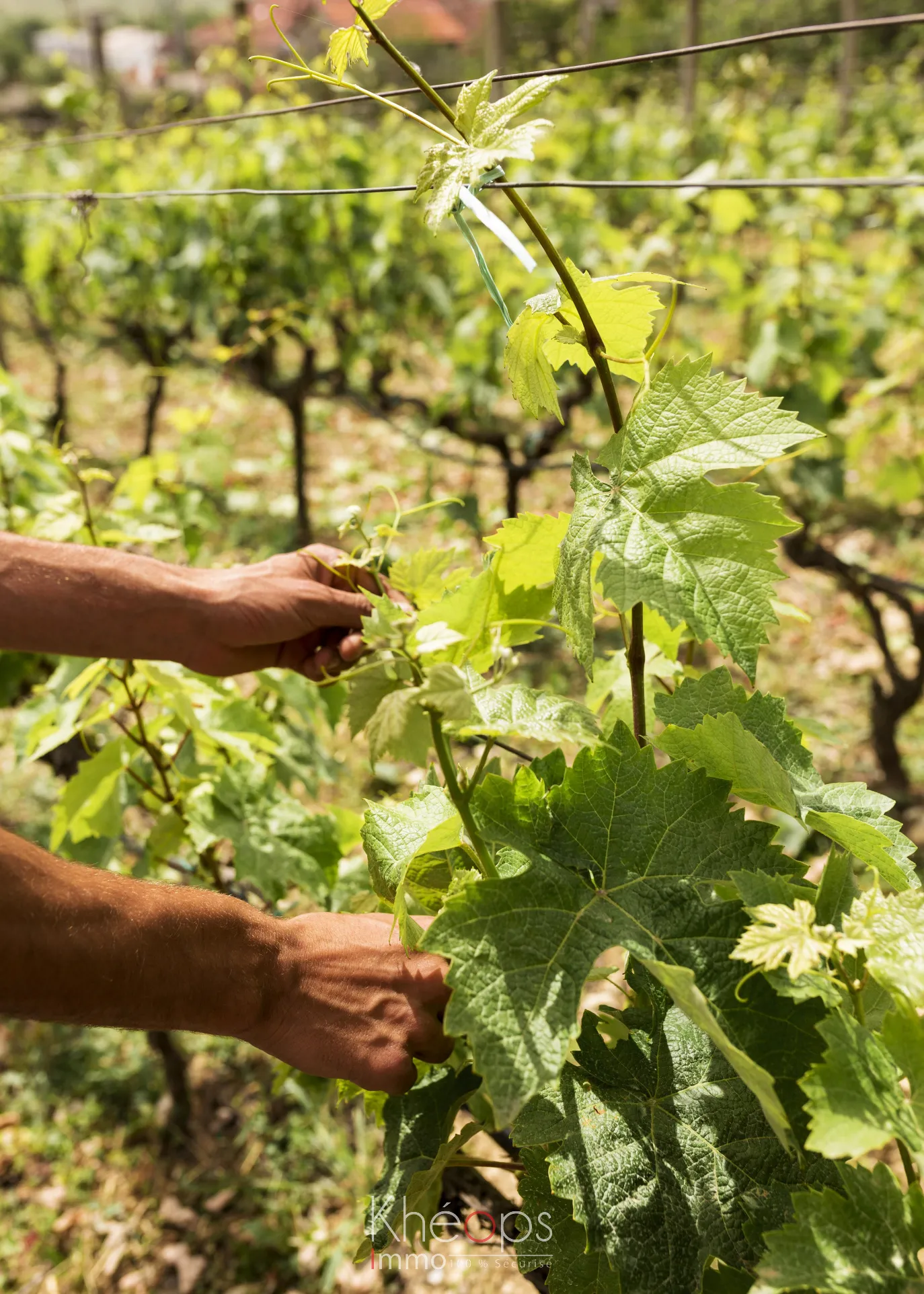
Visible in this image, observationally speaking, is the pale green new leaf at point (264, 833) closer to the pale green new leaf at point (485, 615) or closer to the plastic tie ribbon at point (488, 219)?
the pale green new leaf at point (485, 615)

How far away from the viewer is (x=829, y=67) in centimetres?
1986

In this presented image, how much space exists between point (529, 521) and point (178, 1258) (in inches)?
90.7

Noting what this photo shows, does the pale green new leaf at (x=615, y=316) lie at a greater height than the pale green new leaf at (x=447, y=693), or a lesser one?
greater

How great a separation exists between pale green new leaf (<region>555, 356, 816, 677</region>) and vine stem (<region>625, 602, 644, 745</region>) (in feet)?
0.20

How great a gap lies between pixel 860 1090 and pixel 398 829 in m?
0.51

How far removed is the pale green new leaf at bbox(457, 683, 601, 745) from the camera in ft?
2.94

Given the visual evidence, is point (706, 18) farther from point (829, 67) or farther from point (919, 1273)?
point (919, 1273)

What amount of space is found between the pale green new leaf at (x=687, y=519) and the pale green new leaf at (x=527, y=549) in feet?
0.27

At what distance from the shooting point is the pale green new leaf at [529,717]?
→ 90cm

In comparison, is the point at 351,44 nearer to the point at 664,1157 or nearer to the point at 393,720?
the point at 393,720

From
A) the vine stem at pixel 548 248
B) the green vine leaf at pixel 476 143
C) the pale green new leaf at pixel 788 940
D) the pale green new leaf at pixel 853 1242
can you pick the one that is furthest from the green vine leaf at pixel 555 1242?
the green vine leaf at pixel 476 143

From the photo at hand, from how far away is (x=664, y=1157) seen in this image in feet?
2.97

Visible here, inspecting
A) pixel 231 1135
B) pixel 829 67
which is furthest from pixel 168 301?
pixel 829 67

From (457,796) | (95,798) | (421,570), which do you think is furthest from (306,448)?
(457,796)
